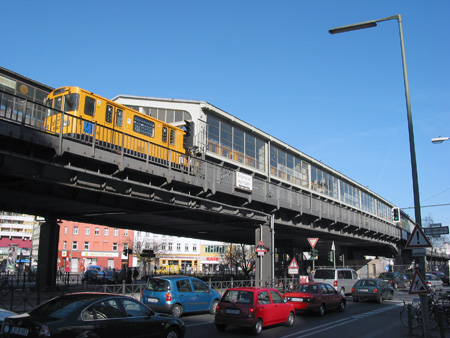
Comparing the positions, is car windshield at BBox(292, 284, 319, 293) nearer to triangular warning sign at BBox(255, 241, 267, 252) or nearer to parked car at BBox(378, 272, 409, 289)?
triangular warning sign at BBox(255, 241, 267, 252)

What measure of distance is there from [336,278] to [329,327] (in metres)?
12.0

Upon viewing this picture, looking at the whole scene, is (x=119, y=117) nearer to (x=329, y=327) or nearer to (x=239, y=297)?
(x=239, y=297)

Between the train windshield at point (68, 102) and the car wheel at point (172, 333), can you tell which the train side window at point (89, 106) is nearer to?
the train windshield at point (68, 102)

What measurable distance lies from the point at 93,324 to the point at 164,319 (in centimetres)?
217

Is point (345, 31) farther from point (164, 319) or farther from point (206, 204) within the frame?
point (206, 204)

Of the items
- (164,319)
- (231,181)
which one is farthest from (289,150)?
(164,319)

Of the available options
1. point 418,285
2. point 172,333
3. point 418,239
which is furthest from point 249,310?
point 418,239

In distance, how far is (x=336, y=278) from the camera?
25.1 meters

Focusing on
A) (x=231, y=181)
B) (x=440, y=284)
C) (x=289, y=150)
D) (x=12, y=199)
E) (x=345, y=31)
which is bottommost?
(x=440, y=284)

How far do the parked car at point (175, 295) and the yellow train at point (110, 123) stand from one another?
209 inches

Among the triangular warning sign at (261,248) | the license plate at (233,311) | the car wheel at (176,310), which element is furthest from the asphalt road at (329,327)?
the triangular warning sign at (261,248)

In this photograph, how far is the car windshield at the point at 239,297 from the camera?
12.4 m

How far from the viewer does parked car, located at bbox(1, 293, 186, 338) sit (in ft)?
22.5

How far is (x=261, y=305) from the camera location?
1245cm
